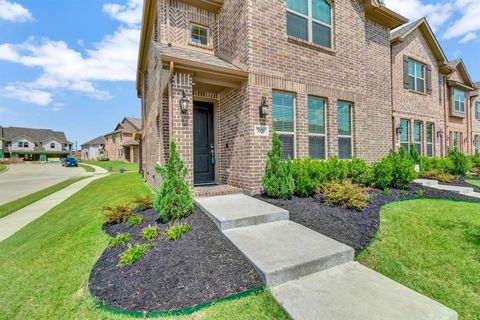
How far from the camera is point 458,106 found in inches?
591

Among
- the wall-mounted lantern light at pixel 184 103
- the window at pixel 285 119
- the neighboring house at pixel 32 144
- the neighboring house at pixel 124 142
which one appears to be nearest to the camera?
the wall-mounted lantern light at pixel 184 103

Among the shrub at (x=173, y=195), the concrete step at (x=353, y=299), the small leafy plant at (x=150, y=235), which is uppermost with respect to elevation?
the shrub at (x=173, y=195)

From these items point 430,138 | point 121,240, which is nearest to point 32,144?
point 121,240

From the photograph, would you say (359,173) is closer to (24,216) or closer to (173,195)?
(173,195)

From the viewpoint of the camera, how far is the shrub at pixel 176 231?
12.3 feet

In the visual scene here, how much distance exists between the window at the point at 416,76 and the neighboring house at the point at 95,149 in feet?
198

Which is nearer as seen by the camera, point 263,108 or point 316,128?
point 263,108

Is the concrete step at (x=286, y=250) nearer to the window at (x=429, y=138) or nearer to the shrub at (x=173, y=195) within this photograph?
the shrub at (x=173, y=195)

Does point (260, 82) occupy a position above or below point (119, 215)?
above

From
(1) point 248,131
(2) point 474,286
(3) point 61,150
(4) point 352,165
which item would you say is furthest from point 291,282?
(3) point 61,150

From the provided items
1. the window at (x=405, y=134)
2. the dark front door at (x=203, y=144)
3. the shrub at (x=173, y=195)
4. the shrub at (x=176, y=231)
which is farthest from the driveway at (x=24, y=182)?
the window at (x=405, y=134)

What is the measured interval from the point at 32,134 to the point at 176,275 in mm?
81607

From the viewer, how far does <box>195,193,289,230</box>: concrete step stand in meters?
4.05

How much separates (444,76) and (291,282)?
17.9 m
